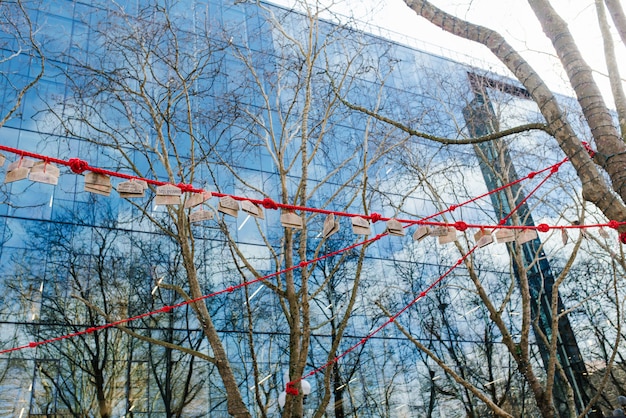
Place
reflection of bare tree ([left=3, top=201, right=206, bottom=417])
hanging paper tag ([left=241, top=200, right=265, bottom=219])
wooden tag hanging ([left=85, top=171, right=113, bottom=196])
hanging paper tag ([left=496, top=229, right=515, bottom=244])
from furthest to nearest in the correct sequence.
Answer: reflection of bare tree ([left=3, top=201, right=206, bottom=417]) → hanging paper tag ([left=496, top=229, right=515, bottom=244]) → hanging paper tag ([left=241, top=200, right=265, bottom=219]) → wooden tag hanging ([left=85, top=171, right=113, bottom=196])

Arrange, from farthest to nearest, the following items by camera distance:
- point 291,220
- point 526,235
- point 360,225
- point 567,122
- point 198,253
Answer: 1. point 198,253
2. point 526,235
3. point 360,225
4. point 291,220
5. point 567,122

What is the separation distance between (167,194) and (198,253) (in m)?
9.28

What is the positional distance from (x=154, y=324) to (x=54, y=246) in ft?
8.70

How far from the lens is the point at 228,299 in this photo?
43.7 feet

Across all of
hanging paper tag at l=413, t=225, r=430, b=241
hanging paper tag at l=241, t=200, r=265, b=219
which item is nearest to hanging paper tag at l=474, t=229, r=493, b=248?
hanging paper tag at l=413, t=225, r=430, b=241

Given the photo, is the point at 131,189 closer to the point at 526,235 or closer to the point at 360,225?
the point at 360,225

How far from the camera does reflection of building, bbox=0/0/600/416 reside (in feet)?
36.4

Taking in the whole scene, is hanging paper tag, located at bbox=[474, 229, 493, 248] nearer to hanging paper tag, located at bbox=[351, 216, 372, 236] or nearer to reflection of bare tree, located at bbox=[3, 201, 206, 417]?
hanging paper tag, located at bbox=[351, 216, 372, 236]

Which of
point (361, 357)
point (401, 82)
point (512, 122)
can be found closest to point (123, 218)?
point (361, 357)

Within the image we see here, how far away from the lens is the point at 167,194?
4492 mm

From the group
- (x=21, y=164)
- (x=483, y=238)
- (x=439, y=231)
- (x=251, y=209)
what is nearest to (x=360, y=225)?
(x=439, y=231)

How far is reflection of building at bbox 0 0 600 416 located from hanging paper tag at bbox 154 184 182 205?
4522 millimetres

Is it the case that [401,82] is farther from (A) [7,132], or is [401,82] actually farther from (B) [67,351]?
(B) [67,351]

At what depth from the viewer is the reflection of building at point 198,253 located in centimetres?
1110
